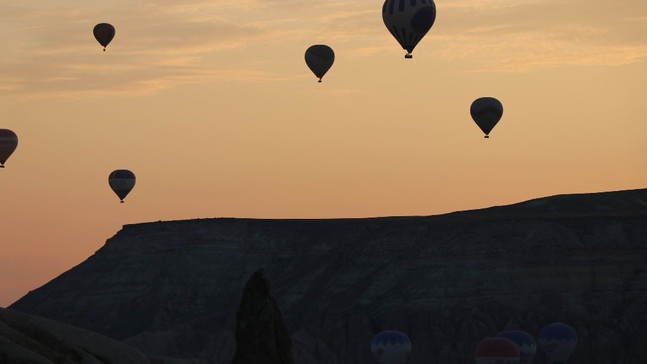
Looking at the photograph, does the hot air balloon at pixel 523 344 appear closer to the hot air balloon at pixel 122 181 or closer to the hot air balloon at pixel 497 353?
the hot air balloon at pixel 497 353

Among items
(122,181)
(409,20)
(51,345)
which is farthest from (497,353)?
(51,345)

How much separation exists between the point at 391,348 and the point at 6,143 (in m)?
38.9

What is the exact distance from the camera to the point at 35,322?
200 ft

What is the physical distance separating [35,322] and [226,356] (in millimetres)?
123110

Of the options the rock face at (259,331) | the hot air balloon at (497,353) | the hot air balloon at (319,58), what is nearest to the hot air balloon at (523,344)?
the hot air balloon at (497,353)

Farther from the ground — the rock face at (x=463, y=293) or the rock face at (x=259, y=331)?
the rock face at (x=463, y=293)

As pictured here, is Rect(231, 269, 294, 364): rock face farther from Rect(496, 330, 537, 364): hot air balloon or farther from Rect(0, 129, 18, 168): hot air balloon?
Rect(496, 330, 537, 364): hot air balloon

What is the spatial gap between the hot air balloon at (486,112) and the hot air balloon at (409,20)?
2219 centimetres

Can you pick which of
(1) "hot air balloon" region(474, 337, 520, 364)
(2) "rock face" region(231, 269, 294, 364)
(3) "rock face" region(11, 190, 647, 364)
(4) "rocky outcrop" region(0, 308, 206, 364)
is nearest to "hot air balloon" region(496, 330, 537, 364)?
(1) "hot air balloon" region(474, 337, 520, 364)

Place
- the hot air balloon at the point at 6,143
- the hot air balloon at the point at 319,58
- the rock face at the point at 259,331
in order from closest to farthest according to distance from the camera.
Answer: the rock face at the point at 259,331 → the hot air balloon at the point at 6,143 → the hot air balloon at the point at 319,58

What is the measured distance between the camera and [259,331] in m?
64.2

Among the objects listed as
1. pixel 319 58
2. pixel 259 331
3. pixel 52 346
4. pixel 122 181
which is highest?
pixel 122 181

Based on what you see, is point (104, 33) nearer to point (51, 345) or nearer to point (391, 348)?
point (391, 348)

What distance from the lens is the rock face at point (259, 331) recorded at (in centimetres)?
6384
